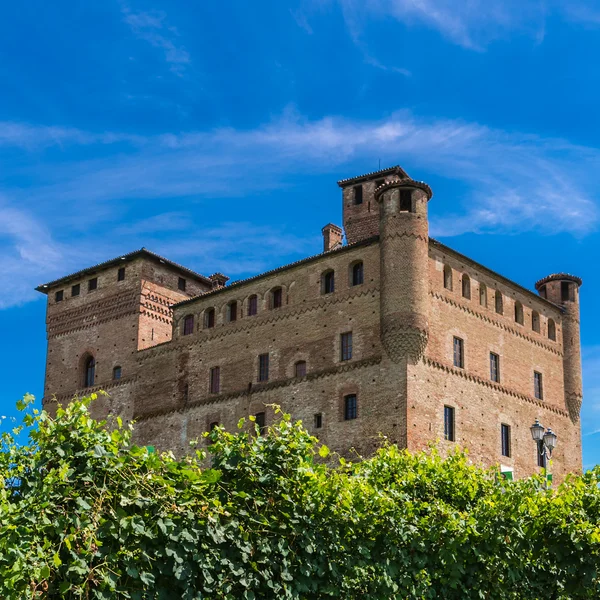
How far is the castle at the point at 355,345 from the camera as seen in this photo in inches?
1293

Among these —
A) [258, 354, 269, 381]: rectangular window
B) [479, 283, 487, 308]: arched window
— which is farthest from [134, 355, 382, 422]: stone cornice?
[479, 283, 487, 308]: arched window

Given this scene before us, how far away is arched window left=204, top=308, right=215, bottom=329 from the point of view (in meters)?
39.7

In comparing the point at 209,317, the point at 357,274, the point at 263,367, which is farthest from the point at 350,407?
the point at 209,317

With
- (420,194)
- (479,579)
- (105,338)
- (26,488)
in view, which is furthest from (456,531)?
(105,338)

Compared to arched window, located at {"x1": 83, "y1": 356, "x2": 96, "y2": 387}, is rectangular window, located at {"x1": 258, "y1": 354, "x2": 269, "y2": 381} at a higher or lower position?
lower

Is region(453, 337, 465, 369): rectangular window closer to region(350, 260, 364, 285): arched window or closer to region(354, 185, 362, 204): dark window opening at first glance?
region(350, 260, 364, 285): arched window

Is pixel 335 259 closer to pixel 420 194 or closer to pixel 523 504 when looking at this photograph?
pixel 420 194

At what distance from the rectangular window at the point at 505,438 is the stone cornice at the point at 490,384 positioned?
1.34m

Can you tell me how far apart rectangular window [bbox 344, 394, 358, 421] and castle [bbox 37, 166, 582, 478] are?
46 mm

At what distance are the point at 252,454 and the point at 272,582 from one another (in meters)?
1.70

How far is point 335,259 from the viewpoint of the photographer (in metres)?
35.6

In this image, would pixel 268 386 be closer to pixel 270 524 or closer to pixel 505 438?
pixel 505 438

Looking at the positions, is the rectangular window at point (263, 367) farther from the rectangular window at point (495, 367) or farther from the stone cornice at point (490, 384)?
the rectangular window at point (495, 367)

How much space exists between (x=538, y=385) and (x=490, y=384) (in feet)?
12.6
